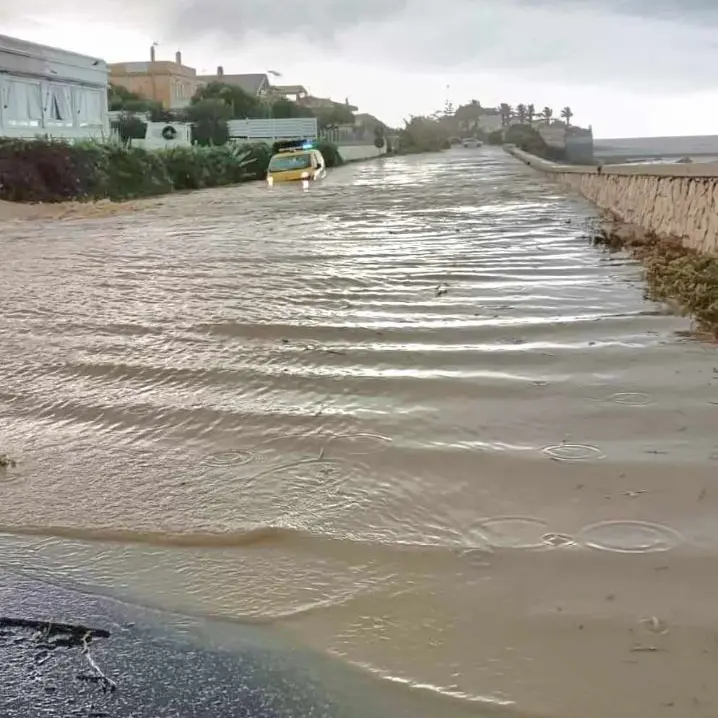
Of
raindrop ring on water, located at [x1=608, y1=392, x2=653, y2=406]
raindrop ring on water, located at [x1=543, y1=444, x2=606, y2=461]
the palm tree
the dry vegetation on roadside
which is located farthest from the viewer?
the palm tree

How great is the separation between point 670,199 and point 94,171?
22763 mm

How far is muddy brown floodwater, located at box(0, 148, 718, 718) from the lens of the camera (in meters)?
3.10

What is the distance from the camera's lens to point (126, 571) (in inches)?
146

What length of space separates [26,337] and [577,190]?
17.6 metres

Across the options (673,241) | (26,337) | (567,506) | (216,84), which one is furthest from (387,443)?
(216,84)

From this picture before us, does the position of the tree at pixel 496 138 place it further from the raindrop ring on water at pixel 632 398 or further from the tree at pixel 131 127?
the raindrop ring on water at pixel 632 398

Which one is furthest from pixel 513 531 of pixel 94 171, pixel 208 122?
pixel 208 122

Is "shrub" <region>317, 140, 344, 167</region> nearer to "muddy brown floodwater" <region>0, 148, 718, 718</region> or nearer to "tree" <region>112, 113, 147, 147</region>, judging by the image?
"tree" <region>112, 113, 147, 147</region>

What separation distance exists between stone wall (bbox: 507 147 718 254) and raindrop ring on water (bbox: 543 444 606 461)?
4904mm

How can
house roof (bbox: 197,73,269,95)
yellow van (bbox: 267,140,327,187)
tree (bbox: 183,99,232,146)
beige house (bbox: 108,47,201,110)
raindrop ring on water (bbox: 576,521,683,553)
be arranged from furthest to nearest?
house roof (bbox: 197,73,269,95) → beige house (bbox: 108,47,201,110) → tree (bbox: 183,99,232,146) → yellow van (bbox: 267,140,327,187) → raindrop ring on water (bbox: 576,521,683,553)

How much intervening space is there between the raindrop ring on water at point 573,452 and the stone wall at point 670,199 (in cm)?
490

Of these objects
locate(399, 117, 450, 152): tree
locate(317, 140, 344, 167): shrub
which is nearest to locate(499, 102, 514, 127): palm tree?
locate(399, 117, 450, 152): tree

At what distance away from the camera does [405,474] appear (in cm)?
464

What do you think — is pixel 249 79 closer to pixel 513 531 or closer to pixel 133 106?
pixel 133 106
